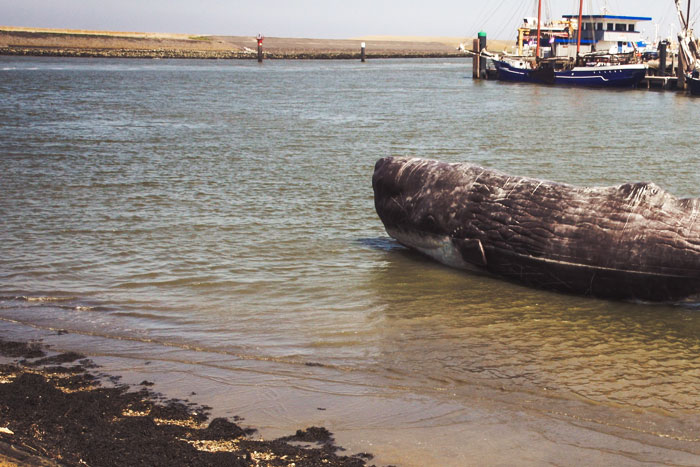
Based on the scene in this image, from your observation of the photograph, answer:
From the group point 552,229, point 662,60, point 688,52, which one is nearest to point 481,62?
point 662,60

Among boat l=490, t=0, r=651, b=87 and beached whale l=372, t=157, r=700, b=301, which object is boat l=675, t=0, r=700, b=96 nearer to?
boat l=490, t=0, r=651, b=87

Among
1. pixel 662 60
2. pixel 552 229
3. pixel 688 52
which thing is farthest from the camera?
pixel 662 60

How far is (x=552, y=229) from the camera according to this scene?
755cm

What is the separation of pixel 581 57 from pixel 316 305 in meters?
54.9

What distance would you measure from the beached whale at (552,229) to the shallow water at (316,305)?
25 cm

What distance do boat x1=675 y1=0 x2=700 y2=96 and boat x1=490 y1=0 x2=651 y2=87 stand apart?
4.22 meters

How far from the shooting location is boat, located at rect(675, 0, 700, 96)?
44469mm

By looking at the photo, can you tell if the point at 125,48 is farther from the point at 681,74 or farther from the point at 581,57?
the point at 681,74

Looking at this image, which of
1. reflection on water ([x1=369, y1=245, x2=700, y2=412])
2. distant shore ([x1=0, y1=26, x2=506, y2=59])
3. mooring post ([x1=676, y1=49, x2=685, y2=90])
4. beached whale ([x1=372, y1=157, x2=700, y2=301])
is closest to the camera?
reflection on water ([x1=369, y1=245, x2=700, y2=412])

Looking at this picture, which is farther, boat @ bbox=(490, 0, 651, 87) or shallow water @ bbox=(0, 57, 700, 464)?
boat @ bbox=(490, 0, 651, 87)

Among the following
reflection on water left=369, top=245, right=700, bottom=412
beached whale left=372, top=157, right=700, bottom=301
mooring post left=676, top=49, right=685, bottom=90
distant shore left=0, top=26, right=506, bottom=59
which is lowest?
reflection on water left=369, top=245, right=700, bottom=412

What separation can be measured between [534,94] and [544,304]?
41.6 metres

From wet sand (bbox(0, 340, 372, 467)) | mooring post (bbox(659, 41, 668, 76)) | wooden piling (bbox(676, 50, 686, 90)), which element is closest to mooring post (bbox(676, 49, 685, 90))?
wooden piling (bbox(676, 50, 686, 90))

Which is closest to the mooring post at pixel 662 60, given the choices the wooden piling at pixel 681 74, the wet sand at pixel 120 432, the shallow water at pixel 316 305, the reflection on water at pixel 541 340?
the wooden piling at pixel 681 74
